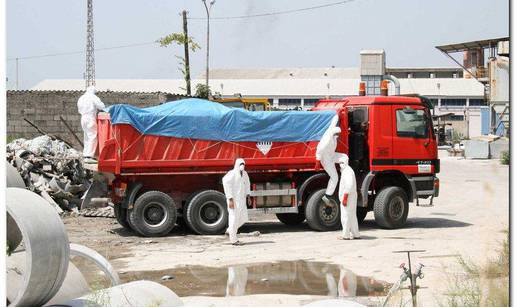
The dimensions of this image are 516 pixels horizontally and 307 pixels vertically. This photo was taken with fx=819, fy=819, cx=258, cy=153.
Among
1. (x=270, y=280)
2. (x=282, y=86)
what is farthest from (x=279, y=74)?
(x=270, y=280)

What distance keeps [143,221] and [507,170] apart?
12.4 meters

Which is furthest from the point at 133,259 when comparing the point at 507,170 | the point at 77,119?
the point at 77,119

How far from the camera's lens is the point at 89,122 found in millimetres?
16359

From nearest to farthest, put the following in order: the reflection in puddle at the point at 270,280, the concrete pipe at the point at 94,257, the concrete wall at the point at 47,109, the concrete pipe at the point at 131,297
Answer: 1. the concrete pipe at the point at 131,297
2. the concrete pipe at the point at 94,257
3. the reflection in puddle at the point at 270,280
4. the concrete wall at the point at 47,109

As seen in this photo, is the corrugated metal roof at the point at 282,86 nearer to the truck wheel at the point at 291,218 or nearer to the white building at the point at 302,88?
the white building at the point at 302,88

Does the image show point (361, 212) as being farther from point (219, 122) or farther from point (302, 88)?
point (302, 88)

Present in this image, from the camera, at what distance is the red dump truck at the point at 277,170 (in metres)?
15.4

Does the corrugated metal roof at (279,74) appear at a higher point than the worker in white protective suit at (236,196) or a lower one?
higher

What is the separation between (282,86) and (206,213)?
178 feet

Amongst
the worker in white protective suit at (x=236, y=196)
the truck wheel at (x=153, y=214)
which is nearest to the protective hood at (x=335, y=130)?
the worker in white protective suit at (x=236, y=196)

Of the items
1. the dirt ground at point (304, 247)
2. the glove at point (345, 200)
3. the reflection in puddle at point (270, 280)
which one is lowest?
the reflection in puddle at point (270, 280)

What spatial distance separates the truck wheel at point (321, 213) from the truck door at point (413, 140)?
5.29ft

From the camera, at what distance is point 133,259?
43.6 feet

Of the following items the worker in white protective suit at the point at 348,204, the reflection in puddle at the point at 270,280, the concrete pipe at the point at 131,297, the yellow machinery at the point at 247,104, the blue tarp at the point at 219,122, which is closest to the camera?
the concrete pipe at the point at 131,297
